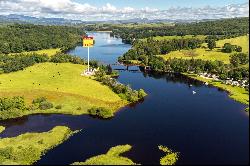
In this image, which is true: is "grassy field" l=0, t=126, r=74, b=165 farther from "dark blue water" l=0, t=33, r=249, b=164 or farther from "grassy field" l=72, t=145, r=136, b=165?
"grassy field" l=72, t=145, r=136, b=165

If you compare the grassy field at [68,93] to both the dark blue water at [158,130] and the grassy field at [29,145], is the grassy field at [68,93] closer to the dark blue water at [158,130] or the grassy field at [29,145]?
the dark blue water at [158,130]

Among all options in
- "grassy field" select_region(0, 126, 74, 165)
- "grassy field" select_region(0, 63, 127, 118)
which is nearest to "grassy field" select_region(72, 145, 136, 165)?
"grassy field" select_region(0, 126, 74, 165)

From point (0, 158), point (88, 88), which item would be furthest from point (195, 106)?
point (0, 158)

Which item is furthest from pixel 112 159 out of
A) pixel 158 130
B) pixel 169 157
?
pixel 158 130

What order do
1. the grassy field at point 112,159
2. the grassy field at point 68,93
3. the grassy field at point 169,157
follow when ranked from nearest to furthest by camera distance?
the grassy field at point 112,159 → the grassy field at point 169,157 → the grassy field at point 68,93

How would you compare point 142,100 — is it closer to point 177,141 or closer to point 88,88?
point 88,88

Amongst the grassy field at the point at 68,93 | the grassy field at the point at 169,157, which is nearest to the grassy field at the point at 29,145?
the grassy field at the point at 68,93

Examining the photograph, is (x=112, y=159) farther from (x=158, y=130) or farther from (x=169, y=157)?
(x=158, y=130)
